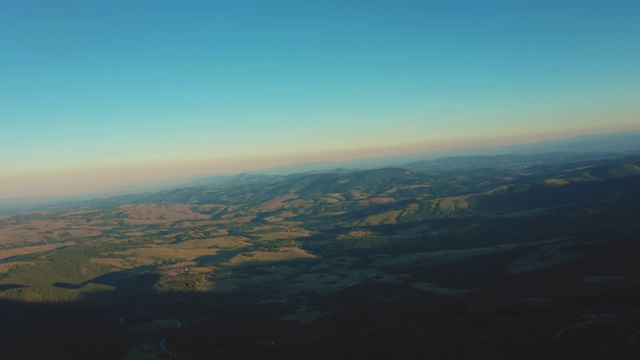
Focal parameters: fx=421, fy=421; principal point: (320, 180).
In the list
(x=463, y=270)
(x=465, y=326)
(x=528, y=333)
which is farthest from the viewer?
(x=463, y=270)

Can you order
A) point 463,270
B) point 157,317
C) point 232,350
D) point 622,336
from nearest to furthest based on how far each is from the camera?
1. point 622,336
2. point 232,350
3. point 157,317
4. point 463,270

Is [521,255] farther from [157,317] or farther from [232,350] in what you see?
[157,317]

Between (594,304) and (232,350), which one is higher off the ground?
(594,304)

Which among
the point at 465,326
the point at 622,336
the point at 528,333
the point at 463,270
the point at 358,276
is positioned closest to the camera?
the point at 622,336

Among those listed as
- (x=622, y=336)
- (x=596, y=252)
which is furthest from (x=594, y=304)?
(x=596, y=252)

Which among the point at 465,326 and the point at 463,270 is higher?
the point at 465,326

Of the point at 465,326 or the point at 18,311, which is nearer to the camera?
the point at 465,326

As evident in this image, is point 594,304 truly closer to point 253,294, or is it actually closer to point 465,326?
point 465,326

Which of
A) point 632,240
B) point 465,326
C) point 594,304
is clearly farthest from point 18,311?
point 632,240


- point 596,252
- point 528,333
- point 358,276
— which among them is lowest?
point 358,276
